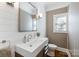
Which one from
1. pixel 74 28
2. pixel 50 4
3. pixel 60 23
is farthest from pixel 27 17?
pixel 74 28

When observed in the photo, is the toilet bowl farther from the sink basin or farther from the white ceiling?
the white ceiling

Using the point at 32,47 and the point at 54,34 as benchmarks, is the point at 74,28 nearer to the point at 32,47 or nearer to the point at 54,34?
the point at 54,34

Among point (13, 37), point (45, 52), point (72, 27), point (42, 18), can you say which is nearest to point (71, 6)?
point (72, 27)

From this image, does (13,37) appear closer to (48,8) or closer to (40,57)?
(40,57)

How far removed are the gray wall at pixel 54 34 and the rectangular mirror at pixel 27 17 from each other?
0.20 meters

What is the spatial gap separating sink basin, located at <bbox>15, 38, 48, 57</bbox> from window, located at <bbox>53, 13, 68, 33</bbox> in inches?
8.6

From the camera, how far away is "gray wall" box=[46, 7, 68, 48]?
51.4 inches

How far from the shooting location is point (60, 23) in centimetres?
134

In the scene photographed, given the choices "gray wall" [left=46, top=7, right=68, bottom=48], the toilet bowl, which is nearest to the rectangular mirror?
"gray wall" [left=46, top=7, right=68, bottom=48]

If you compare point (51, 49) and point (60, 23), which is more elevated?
point (60, 23)

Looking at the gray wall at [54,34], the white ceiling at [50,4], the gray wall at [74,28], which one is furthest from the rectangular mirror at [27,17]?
the gray wall at [74,28]

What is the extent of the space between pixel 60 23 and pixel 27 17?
47 centimetres

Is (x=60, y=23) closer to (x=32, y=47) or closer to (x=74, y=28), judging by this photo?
(x=74, y=28)

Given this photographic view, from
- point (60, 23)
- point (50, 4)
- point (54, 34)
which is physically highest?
point (50, 4)
